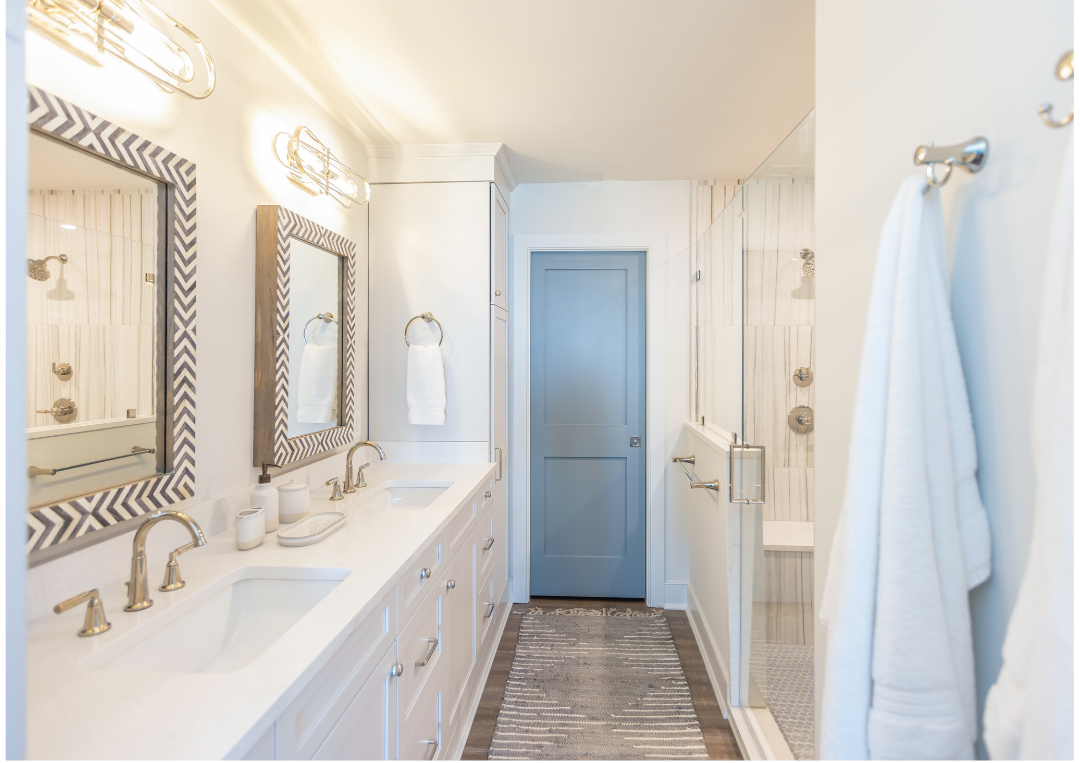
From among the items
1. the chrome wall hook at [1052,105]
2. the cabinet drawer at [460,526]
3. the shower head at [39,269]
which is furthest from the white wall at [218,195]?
the chrome wall hook at [1052,105]

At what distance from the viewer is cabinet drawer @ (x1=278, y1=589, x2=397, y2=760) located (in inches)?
31.9

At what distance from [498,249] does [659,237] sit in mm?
950

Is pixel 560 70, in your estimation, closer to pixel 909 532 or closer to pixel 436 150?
pixel 436 150

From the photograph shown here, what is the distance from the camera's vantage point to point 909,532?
0.68m

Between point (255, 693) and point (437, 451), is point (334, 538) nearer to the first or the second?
point (255, 693)

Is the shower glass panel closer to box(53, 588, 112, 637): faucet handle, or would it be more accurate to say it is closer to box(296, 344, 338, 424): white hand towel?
box(53, 588, 112, 637): faucet handle

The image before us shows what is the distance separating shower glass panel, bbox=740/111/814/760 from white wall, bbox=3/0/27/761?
4.31ft

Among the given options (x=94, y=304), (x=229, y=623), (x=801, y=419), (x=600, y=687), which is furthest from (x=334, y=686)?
(x=600, y=687)

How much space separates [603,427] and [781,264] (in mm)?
1791

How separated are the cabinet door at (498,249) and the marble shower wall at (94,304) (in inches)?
59.2

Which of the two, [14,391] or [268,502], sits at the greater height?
[14,391]

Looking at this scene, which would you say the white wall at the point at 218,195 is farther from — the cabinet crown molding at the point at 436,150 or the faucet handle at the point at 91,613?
the cabinet crown molding at the point at 436,150

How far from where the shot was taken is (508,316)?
3.03 metres

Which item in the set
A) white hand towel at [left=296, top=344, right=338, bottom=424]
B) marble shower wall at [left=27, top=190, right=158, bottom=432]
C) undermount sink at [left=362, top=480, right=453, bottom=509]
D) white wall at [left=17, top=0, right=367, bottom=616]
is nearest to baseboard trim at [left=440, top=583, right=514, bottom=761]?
undermount sink at [left=362, top=480, right=453, bottom=509]
